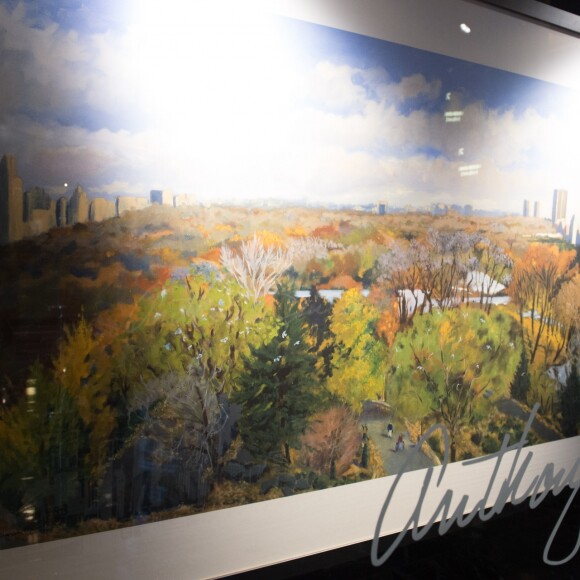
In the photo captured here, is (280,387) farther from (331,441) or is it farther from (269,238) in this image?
(269,238)

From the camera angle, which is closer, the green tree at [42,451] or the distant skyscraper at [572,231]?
the green tree at [42,451]

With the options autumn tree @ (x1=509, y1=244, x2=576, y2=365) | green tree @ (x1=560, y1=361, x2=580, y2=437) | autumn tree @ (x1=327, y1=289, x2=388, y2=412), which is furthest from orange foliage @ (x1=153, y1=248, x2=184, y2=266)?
green tree @ (x1=560, y1=361, x2=580, y2=437)

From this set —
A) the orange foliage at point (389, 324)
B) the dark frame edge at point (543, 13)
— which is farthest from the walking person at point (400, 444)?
the dark frame edge at point (543, 13)

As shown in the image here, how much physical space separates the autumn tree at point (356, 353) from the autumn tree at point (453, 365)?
0.07 meters

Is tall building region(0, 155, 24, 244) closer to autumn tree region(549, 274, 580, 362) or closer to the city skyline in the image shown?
the city skyline

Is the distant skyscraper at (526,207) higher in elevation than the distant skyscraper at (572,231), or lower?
higher

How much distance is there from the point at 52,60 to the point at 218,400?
949 mm

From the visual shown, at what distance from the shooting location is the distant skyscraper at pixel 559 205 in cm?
241

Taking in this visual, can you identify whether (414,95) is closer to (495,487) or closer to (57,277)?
(57,277)

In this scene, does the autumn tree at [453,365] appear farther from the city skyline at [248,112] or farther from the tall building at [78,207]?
the tall building at [78,207]

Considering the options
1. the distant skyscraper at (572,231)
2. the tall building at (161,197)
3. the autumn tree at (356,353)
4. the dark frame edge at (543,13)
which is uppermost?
the dark frame edge at (543,13)
